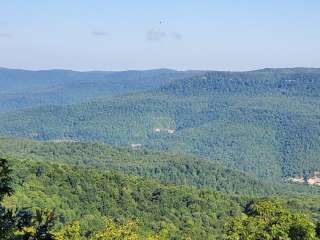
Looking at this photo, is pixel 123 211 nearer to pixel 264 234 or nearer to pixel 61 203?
pixel 61 203

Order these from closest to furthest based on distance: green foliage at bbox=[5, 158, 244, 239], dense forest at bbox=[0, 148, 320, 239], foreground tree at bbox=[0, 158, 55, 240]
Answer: foreground tree at bbox=[0, 158, 55, 240]
dense forest at bbox=[0, 148, 320, 239]
green foliage at bbox=[5, 158, 244, 239]

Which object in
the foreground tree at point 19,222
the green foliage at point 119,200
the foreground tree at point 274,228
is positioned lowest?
the green foliage at point 119,200

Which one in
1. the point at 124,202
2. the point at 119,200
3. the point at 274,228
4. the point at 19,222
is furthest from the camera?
the point at 119,200

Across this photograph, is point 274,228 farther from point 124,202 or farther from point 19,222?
point 124,202

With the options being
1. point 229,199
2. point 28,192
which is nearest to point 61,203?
point 28,192

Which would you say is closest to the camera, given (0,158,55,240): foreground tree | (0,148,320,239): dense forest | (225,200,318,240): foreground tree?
(0,158,55,240): foreground tree

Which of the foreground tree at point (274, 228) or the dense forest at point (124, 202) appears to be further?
the dense forest at point (124, 202)

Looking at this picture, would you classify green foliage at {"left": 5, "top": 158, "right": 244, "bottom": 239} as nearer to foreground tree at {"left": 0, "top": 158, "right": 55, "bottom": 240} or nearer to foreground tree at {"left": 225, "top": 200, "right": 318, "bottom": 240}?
foreground tree at {"left": 225, "top": 200, "right": 318, "bottom": 240}

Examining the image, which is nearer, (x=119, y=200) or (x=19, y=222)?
(x=19, y=222)

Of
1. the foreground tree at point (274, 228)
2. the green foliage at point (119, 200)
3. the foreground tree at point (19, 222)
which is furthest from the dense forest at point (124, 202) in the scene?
the foreground tree at point (19, 222)

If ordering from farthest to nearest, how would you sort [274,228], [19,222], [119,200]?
1. [119,200]
2. [274,228]
3. [19,222]

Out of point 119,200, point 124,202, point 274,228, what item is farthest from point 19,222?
point 119,200

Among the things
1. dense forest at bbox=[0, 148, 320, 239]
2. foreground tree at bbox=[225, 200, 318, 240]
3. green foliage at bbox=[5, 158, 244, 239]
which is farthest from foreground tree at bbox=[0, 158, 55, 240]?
green foliage at bbox=[5, 158, 244, 239]

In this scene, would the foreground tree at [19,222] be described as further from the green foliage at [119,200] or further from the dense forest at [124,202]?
the green foliage at [119,200]
